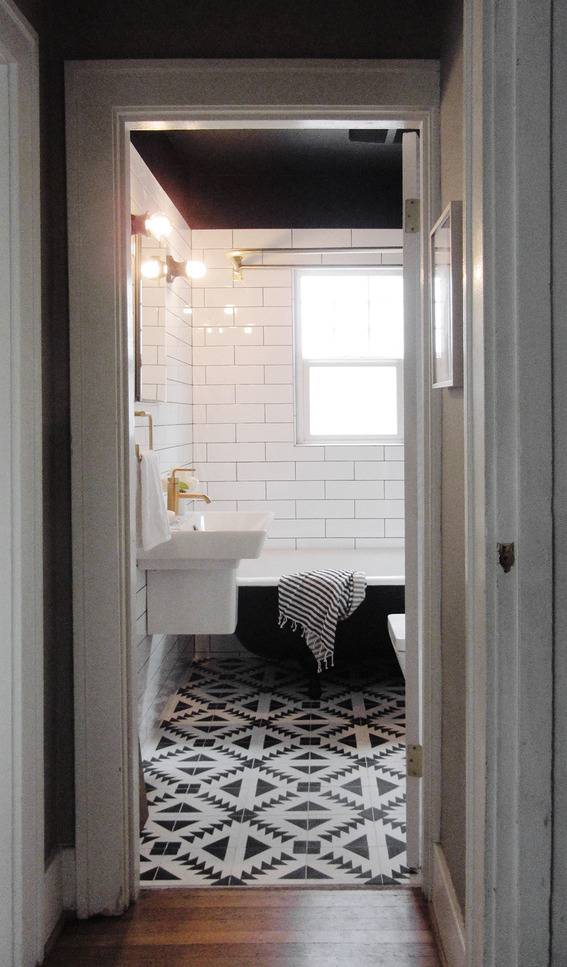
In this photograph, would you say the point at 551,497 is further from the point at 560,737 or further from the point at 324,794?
the point at 324,794

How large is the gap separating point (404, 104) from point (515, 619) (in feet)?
5.18

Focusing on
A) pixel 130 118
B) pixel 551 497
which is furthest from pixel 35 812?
pixel 130 118

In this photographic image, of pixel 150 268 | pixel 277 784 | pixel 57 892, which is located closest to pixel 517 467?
pixel 57 892

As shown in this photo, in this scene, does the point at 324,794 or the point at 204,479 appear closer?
the point at 324,794

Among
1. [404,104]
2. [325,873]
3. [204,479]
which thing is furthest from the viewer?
[204,479]

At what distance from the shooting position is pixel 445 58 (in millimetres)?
2451

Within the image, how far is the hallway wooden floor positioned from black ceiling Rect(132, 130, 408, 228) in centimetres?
379

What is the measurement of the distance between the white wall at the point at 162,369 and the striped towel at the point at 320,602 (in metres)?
0.66

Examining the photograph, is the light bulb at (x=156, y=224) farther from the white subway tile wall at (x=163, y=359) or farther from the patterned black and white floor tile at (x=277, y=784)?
the patterned black and white floor tile at (x=277, y=784)

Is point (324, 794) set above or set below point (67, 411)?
below

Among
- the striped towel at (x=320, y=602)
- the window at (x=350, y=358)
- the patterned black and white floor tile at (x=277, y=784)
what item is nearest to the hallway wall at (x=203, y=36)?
the patterned black and white floor tile at (x=277, y=784)

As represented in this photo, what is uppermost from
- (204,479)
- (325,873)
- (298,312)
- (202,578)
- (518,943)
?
(298,312)

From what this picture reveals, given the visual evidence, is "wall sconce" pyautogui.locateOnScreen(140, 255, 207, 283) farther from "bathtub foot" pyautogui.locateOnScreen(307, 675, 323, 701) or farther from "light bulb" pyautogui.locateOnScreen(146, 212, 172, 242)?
"bathtub foot" pyautogui.locateOnScreen(307, 675, 323, 701)

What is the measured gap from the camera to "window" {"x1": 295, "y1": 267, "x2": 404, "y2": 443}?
5.88m
